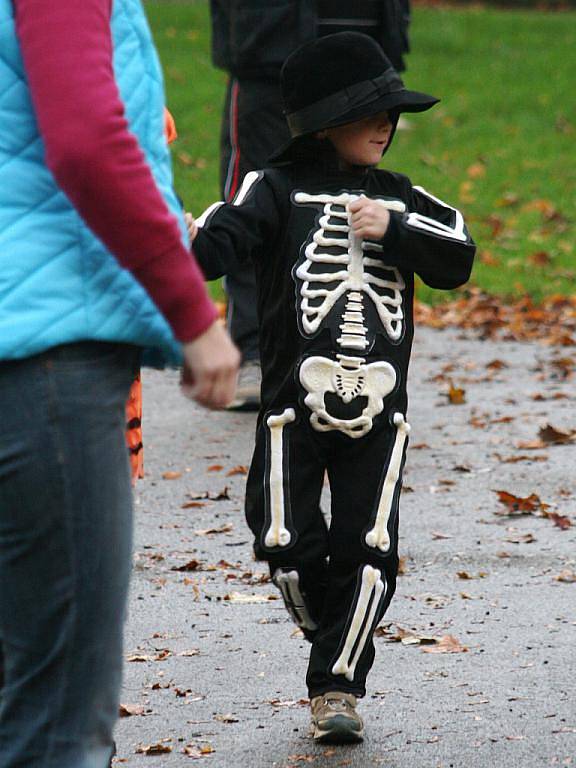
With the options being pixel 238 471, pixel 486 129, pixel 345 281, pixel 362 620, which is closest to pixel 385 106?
pixel 345 281

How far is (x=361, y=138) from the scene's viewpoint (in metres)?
3.92

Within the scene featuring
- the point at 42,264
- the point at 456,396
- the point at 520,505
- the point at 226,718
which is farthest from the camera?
the point at 456,396

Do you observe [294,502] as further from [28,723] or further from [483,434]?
[483,434]

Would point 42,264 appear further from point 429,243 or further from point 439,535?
point 439,535

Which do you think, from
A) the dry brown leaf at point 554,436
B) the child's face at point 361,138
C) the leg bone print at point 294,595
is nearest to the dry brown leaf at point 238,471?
the dry brown leaf at point 554,436

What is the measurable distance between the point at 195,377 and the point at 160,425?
5128 mm

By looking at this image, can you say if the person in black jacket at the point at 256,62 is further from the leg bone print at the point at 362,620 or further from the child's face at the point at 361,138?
the leg bone print at the point at 362,620

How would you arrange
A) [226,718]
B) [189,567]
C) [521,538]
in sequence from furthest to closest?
[521,538] < [189,567] < [226,718]

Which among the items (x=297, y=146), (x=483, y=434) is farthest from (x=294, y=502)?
(x=483, y=434)

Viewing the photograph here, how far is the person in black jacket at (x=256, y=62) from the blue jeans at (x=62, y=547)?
13.9 ft

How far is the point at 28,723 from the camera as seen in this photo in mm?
2416

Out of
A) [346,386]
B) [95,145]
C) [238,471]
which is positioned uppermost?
[95,145]

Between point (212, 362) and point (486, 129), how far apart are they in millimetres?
16188

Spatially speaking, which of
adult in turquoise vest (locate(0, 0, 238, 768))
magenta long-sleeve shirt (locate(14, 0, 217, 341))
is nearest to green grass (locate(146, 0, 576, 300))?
adult in turquoise vest (locate(0, 0, 238, 768))
